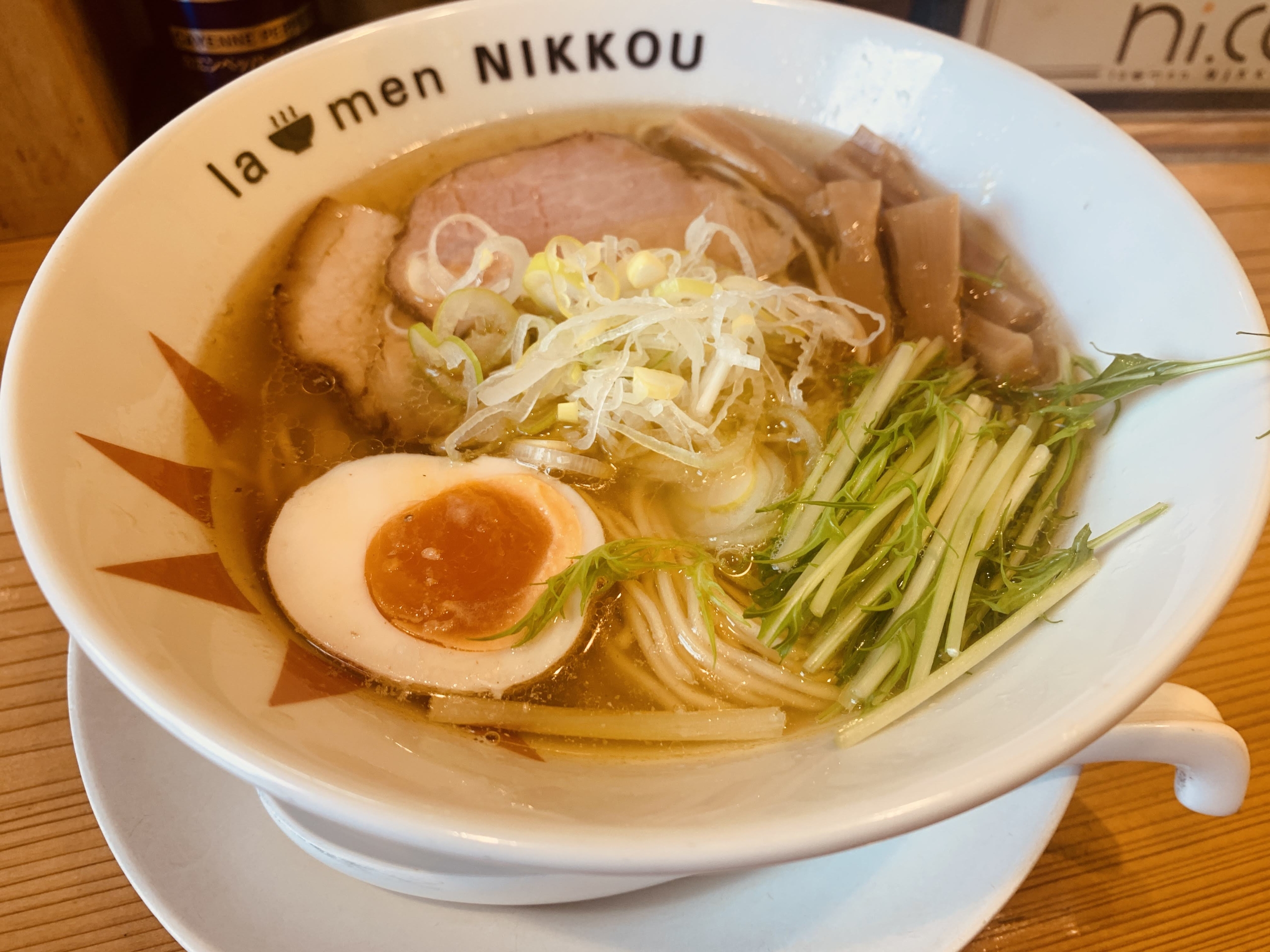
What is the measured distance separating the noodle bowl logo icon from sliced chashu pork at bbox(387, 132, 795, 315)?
20 cm

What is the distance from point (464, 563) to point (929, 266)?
912mm

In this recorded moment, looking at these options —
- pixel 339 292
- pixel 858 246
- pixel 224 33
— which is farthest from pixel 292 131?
pixel 858 246

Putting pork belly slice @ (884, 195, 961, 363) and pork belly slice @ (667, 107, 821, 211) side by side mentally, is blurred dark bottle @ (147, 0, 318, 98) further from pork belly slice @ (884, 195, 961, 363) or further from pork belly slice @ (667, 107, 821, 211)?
pork belly slice @ (884, 195, 961, 363)

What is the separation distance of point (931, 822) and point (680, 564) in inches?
20.5

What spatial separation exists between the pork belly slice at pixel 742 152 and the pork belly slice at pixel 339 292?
0.59m

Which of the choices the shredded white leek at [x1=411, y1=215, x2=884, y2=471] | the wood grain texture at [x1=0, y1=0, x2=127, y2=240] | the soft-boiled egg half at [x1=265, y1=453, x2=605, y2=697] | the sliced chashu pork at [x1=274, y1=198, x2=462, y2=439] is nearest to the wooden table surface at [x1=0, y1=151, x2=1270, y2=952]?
the soft-boiled egg half at [x1=265, y1=453, x2=605, y2=697]

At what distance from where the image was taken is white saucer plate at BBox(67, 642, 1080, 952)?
0.84 metres

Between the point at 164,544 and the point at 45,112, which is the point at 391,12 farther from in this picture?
the point at 164,544

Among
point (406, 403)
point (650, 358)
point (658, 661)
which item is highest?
point (650, 358)

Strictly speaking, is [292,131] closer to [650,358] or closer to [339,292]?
[339,292]

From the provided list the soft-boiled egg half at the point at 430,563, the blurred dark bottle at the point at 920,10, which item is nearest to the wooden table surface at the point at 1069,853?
the soft-boiled egg half at the point at 430,563

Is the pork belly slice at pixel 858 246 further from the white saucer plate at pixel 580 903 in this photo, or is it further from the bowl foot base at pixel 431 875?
the bowl foot base at pixel 431 875

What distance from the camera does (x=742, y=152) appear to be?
5.10ft

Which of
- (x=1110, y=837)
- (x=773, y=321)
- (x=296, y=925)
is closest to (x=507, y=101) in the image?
(x=773, y=321)
